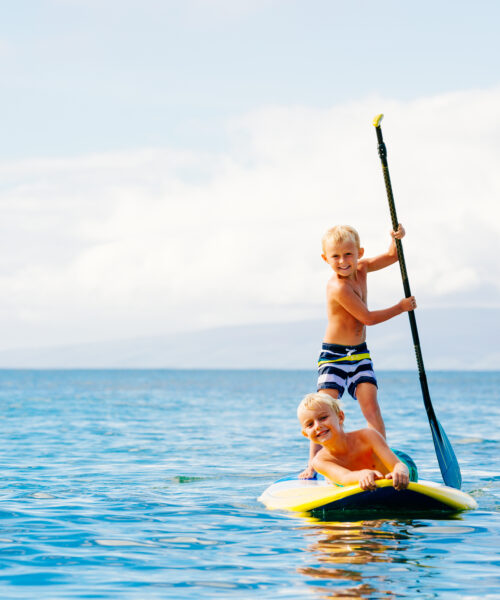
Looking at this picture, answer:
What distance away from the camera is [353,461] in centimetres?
739

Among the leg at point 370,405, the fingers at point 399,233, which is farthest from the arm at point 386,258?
the leg at point 370,405

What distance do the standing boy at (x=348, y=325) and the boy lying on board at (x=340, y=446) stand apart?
1.45ft

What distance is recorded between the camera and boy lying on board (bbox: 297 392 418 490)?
7188 millimetres

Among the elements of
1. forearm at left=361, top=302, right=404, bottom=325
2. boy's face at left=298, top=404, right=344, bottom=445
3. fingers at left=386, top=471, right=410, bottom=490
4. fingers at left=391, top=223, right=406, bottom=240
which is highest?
fingers at left=391, top=223, right=406, bottom=240

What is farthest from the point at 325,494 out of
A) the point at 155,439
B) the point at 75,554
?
the point at 155,439

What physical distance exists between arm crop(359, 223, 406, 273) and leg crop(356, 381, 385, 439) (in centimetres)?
108

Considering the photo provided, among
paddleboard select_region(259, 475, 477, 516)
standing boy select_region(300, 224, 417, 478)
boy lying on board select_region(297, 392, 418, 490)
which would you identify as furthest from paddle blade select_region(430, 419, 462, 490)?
boy lying on board select_region(297, 392, 418, 490)

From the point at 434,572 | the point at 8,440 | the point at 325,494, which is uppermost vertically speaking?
the point at 8,440

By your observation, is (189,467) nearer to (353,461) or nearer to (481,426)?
(353,461)

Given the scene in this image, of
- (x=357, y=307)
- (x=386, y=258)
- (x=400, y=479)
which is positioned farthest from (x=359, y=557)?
(x=386, y=258)

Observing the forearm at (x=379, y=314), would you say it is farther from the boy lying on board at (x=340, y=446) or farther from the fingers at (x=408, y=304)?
the boy lying on board at (x=340, y=446)

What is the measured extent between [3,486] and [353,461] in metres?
4.14

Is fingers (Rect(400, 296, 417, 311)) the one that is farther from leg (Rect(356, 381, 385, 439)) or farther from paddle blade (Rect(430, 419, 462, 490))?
paddle blade (Rect(430, 419, 462, 490))

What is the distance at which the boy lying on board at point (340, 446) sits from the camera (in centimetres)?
719
